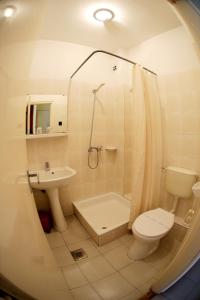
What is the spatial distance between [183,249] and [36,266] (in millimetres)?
771

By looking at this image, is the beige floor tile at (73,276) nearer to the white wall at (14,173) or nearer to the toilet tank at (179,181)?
the white wall at (14,173)

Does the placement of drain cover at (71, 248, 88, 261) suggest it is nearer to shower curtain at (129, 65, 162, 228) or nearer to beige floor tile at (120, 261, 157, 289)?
beige floor tile at (120, 261, 157, 289)

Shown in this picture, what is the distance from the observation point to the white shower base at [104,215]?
146cm

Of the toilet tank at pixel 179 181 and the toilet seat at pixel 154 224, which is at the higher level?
the toilet tank at pixel 179 181

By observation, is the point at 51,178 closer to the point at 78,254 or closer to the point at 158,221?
the point at 78,254

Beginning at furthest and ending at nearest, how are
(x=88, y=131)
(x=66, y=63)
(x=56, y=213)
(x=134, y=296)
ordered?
(x=88, y=131) → (x=66, y=63) → (x=56, y=213) → (x=134, y=296)

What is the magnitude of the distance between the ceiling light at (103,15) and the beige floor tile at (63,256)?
2314 mm

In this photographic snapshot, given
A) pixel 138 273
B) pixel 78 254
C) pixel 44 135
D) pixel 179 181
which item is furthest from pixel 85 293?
pixel 44 135

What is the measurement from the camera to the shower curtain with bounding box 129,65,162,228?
144 cm

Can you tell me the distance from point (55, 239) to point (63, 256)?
0.25 m

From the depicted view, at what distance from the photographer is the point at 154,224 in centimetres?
125

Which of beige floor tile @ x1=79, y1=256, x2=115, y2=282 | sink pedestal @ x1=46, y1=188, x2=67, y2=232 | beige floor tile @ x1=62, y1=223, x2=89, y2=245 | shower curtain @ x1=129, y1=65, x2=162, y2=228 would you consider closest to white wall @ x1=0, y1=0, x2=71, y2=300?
beige floor tile @ x1=79, y1=256, x2=115, y2=282

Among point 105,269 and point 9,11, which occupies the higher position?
point 9,11

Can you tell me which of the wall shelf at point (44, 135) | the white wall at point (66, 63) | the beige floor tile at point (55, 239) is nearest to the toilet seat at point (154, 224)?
the beige floor tile at point (55, 239)
